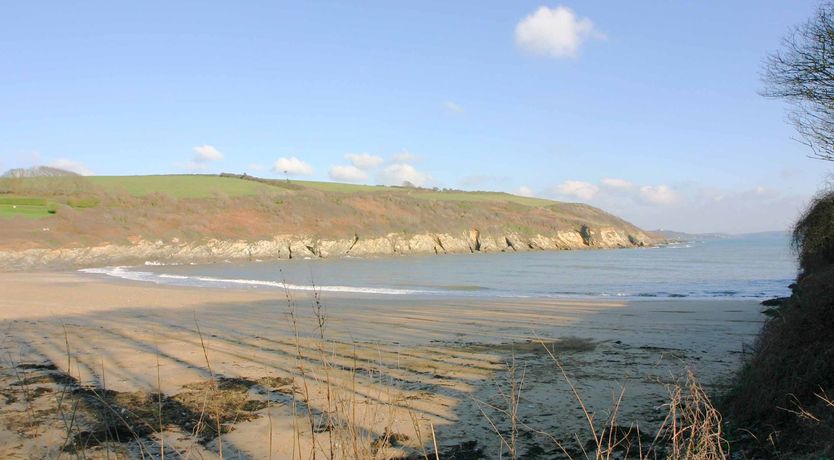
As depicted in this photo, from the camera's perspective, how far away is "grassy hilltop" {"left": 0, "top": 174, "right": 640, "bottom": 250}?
152 feet

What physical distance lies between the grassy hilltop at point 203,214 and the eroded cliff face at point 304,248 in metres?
0.99

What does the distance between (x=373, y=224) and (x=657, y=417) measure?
63.6m

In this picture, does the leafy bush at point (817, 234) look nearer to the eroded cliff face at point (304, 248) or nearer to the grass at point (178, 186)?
the eroded cliff face at point (304, 248)

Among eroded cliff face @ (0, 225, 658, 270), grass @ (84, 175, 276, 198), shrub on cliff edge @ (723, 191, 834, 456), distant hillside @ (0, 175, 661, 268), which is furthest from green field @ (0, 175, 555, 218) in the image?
Result: shrub on cliff edge @ (723, 191, 834, 456)

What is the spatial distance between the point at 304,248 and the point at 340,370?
52.1 metres

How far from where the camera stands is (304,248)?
5916cm

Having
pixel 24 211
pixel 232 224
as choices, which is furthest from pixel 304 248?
pixel 24 211

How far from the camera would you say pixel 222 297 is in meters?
21.5

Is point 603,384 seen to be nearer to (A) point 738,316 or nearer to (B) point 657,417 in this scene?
(B) point 657,417

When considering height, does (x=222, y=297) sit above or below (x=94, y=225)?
below

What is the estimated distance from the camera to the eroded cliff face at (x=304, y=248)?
41.6 meters

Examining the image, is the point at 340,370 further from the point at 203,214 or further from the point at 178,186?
the point at 178,186

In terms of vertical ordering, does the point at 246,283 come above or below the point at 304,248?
below

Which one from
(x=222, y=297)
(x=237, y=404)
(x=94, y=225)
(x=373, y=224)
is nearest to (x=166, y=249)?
(x=94, y=225)
